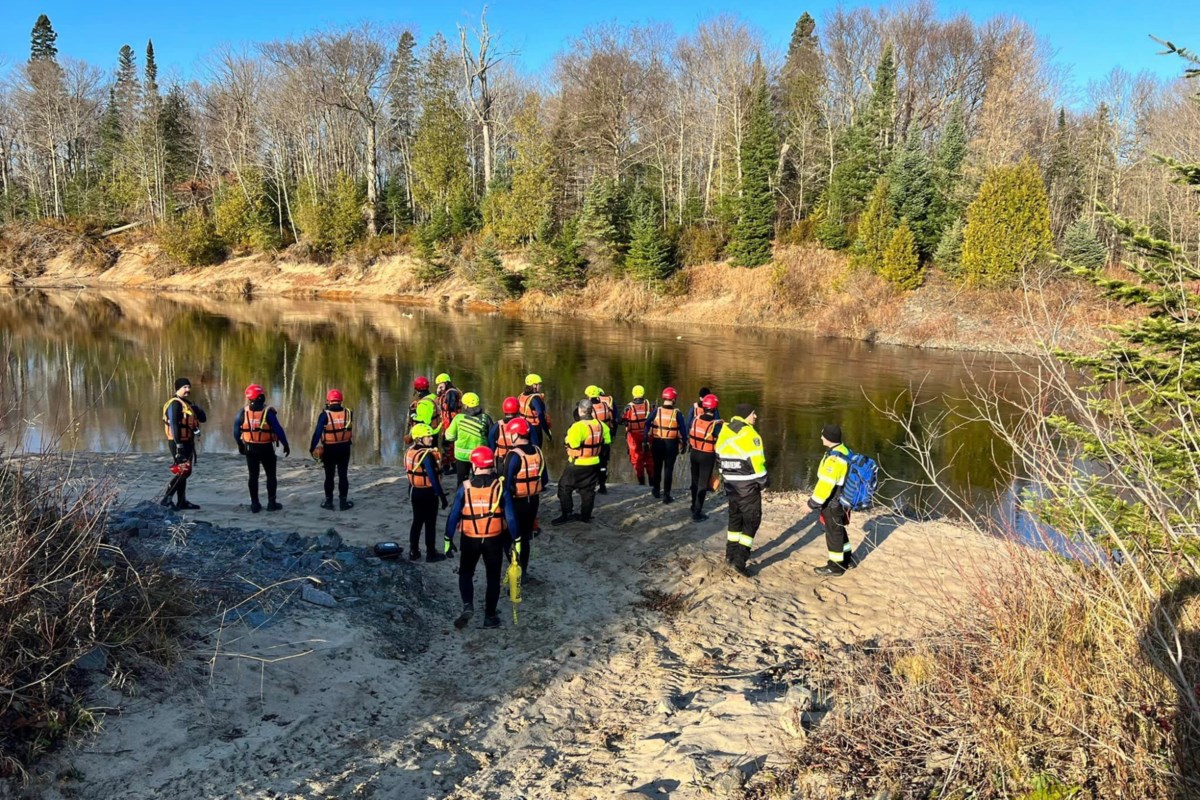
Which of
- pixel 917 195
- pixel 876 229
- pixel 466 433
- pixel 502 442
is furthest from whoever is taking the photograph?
pixel 917 195

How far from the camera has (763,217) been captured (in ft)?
143

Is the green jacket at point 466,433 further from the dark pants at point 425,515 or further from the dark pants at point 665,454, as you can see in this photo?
the dark pants at point 665,454

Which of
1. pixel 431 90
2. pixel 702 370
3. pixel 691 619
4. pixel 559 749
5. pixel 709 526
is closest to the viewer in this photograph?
pixel 559 749

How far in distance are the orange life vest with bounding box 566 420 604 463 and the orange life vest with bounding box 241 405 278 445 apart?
14.3 feet

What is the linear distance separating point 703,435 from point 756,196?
35.9 meters

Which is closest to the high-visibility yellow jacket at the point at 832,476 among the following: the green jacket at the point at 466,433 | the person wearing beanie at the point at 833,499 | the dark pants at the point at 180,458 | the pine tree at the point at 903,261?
the person wearing beanie at the point at 833,499

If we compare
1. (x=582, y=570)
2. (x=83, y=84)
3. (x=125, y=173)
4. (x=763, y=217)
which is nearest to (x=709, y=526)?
(x=582, y=570)

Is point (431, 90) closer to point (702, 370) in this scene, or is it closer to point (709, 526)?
point (702, 370)

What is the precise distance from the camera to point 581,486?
10352 mm

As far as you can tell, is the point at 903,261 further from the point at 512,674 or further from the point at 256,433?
the point at 512,674

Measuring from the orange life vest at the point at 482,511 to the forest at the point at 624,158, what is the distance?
90.0 ft

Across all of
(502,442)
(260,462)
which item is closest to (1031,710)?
(502,442)

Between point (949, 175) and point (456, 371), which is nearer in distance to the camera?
point (456, 371)

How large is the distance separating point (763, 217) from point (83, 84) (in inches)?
2591
